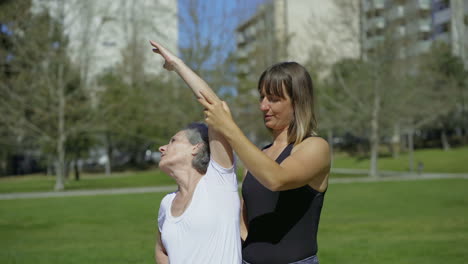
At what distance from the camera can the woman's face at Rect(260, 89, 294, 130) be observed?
2.56 meters

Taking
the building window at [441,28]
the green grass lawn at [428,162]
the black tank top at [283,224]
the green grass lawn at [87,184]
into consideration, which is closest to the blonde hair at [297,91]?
the black tank top at [283,224]

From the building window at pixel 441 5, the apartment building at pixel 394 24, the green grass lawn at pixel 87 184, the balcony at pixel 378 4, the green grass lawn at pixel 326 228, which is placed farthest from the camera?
the building window at pixel 441 5

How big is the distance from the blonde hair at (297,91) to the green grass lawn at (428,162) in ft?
126

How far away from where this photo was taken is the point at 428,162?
45312 mm

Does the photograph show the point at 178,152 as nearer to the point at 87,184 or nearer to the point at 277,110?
the point at 277,110

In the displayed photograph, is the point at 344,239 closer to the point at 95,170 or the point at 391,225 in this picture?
the point at 391,225

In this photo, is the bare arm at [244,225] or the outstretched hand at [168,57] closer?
the outstretched hand at [168,57]

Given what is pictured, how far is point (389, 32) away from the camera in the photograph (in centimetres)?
3438

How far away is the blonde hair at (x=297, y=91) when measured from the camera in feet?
8.23

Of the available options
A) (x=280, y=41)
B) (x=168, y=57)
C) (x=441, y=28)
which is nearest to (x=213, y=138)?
(x=168, y=57)

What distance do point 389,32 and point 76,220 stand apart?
25.5m

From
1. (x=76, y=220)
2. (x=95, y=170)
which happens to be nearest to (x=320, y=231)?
(x=76, y=220)

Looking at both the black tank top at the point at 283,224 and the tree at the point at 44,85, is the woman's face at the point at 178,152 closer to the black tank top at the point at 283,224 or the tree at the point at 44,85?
the black tank top at the point at 283,224

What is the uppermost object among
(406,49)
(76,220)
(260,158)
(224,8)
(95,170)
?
(224,8)
